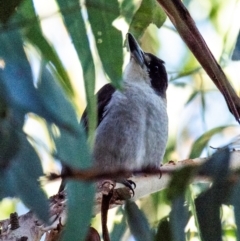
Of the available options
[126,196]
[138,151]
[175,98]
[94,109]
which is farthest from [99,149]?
[94,109]

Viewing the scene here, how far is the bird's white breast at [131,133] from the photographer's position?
6.67 ft

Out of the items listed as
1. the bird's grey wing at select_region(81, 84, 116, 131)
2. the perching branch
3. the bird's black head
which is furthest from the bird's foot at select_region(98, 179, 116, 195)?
the bird's black head

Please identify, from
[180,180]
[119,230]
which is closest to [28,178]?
[180,180]

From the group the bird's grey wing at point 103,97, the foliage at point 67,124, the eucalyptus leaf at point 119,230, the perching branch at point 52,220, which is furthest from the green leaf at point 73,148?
the bird's grey wing at point 103,97

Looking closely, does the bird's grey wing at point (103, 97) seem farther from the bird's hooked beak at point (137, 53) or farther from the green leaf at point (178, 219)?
the green leaf at point (178, 219)

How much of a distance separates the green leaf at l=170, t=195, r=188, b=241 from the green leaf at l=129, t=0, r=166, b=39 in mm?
531

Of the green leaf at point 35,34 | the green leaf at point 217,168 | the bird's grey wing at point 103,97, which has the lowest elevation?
the green leaf at point 217,168

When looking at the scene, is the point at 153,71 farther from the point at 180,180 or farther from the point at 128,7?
the point at 180,180

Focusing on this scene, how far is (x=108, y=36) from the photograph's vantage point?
0.98m

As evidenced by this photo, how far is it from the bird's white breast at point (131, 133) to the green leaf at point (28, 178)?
1159 millimetres

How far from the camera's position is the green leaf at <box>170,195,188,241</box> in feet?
2.63

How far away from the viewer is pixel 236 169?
0.82 meters

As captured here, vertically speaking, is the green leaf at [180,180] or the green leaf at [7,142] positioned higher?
the green leaf at [7,142]

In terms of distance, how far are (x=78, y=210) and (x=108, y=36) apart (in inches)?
11.1
